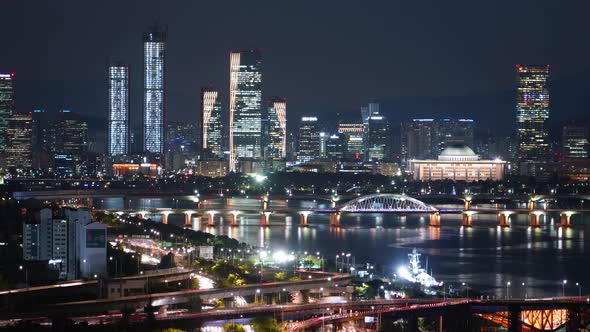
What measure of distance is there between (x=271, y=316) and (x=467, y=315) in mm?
3103

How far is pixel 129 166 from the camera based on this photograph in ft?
280

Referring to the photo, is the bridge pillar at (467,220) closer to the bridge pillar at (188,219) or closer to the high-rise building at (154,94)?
the bridge pillar at (188,219)

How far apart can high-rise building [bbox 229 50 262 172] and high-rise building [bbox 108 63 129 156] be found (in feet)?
30.4

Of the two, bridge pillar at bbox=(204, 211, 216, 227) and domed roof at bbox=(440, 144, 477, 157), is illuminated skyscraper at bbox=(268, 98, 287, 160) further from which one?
bridge pillar at bbox=(204, 211, 216, 227)

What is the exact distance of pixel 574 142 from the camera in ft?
284

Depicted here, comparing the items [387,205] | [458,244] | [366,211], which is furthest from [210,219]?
[458,244]

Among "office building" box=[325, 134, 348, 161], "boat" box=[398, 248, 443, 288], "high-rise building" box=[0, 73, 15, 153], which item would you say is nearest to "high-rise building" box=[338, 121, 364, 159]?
"office building" box=[325, 134, 348, 161]

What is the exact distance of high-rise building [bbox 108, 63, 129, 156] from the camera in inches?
3738

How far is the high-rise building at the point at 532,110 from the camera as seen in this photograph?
285 ft

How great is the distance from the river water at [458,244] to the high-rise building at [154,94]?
1683 inches

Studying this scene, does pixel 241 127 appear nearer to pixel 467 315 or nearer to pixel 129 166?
pixel 129 166

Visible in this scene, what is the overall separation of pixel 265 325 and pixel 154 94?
252 ft

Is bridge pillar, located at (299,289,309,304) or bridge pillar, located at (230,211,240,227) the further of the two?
bridge pillar, located at (230,211,240,227)

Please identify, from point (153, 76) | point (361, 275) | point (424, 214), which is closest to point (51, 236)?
point (361, 275)
